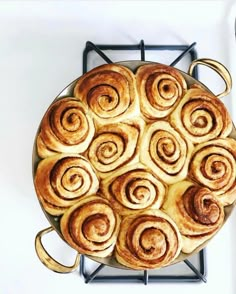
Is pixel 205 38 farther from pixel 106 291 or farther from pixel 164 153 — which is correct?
pixel 106 291

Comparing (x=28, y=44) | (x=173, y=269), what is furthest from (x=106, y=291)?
(x=28, y=44)

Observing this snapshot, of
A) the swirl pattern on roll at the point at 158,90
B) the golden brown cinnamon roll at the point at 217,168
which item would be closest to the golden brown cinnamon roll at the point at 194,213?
the golden brown cinnamon roll at the point at 217,168

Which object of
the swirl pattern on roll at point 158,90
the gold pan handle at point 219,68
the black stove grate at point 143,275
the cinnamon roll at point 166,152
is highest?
the gold pan handle at point 219,68

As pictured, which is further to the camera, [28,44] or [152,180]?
[28,44]

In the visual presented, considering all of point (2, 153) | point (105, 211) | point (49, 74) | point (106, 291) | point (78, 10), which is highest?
point (78, 10)

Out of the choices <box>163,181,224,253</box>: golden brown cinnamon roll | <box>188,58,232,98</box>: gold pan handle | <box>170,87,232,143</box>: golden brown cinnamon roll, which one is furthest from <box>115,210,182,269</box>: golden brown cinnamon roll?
<box>188,58,232,98</box>: gold pan handle

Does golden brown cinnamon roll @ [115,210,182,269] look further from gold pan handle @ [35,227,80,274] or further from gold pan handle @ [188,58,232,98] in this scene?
gold pan handle @ [188,58,232,98]

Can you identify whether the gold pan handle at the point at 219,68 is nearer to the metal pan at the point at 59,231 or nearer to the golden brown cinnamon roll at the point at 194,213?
the metal pan at the point at 59,231

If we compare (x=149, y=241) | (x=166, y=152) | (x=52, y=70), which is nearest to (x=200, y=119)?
(x=166, y=152)
